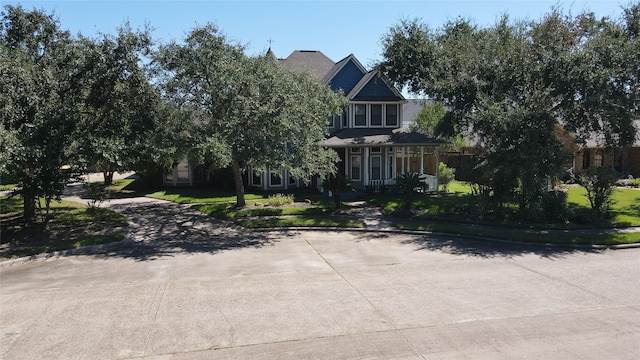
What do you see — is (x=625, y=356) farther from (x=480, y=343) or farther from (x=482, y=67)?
Result: (x=482, y=67)

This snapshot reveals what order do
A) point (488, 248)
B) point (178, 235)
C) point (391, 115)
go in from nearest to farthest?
point (488, 248), point (178, 235), point (391, 115)

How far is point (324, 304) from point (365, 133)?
17989 millimetres

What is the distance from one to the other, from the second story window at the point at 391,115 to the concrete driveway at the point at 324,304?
14.1 m

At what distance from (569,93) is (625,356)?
12460 millimetres

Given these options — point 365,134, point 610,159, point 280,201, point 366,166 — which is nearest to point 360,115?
point 365,134

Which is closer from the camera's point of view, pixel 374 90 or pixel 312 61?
pixel 374 90

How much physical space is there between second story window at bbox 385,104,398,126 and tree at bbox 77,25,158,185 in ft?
49.0

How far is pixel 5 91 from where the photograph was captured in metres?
12.4

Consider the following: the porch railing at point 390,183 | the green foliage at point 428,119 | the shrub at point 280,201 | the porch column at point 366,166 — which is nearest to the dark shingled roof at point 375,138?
the porch column at point 366,166

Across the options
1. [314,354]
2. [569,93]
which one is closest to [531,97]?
[569,93]

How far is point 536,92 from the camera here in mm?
15242

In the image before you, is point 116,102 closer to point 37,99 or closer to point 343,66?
point 37,99

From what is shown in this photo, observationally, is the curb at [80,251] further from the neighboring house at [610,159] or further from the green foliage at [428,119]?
the neighboring house at [610,159]

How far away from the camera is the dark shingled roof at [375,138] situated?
2319 cm
